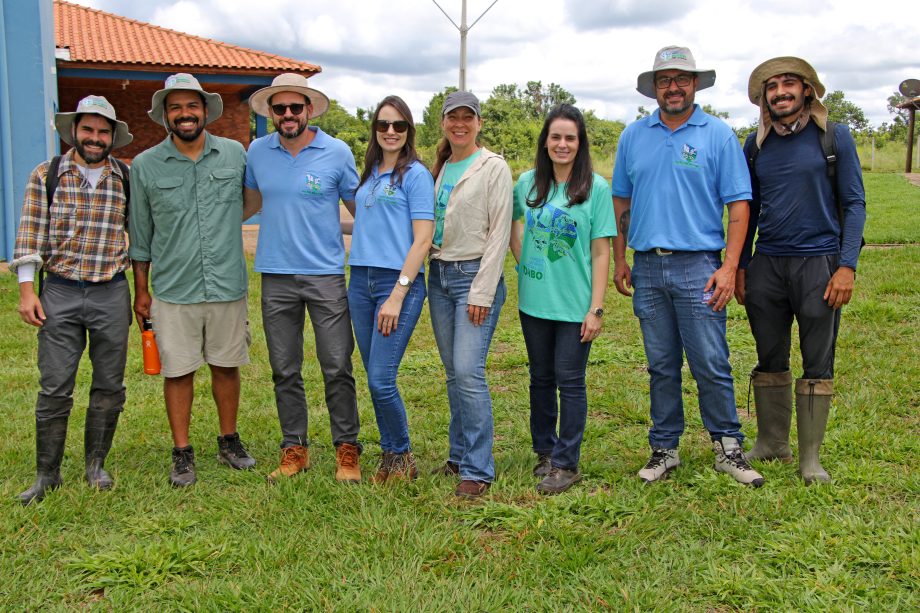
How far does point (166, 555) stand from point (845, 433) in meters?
3.52

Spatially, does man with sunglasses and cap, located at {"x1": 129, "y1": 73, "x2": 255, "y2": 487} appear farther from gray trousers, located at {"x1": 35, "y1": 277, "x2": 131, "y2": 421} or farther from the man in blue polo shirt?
the man in blue polo shirt

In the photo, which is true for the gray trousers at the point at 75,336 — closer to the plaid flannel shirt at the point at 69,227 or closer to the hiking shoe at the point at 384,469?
the plaid flannel shirt at the point at 69,227

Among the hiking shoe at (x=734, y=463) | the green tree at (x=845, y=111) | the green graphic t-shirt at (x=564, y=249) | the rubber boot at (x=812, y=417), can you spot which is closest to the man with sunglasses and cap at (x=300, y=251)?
the green graphic t-shirt at (x=564, y=249)

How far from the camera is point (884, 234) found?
40.0 ft

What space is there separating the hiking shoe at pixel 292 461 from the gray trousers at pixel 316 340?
0.04 meters

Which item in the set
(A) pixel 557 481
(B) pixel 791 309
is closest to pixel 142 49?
(A) pixel 557 481

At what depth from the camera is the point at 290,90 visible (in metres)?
4.12

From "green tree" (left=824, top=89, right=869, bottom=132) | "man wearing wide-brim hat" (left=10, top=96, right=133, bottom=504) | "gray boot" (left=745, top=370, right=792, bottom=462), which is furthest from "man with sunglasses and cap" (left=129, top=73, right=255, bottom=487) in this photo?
"green tree" (left=824, top=89, right=869, bottom=132)

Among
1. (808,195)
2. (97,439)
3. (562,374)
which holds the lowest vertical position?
(97,439)

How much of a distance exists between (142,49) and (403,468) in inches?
637

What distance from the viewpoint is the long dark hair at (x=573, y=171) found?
391cm

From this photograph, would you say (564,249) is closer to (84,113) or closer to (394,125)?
(394,125)

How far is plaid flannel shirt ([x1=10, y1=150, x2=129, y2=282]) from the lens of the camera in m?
4.00

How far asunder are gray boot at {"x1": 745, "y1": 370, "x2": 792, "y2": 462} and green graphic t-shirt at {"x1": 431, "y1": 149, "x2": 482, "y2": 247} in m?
1.78
